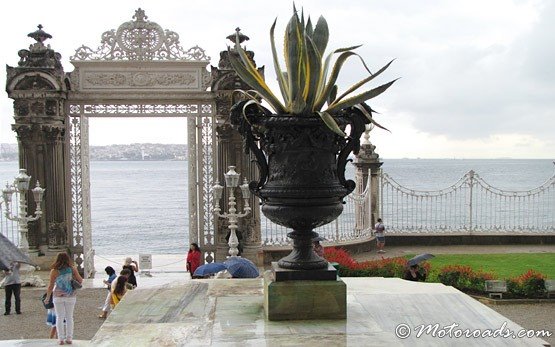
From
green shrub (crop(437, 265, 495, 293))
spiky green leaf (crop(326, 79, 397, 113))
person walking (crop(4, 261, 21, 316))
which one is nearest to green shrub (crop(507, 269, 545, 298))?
green shrub (crop(437, 265, 495, 293))

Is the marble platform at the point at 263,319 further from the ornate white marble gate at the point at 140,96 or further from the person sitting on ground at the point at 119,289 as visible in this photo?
the ornate white marble gate at the point at 140,96

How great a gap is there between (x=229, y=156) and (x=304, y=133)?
862cm

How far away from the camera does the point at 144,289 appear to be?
259 inches

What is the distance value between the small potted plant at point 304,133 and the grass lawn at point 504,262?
835 cm

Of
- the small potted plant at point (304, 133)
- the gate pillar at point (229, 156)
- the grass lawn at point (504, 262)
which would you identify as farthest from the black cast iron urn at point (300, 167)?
the grass lawn at point (504, 262)

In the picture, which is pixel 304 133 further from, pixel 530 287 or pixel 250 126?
pixel 530 287

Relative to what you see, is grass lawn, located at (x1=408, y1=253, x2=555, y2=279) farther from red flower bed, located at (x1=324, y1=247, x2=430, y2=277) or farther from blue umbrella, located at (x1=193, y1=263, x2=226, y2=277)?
blue umbrella, located at (x1=193, y1=263, x2=226, y2=277)

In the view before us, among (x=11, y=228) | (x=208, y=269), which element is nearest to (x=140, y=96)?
(x=208, y=269)

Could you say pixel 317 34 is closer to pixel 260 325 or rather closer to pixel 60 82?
pixel 260 325

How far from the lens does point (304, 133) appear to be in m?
5.22

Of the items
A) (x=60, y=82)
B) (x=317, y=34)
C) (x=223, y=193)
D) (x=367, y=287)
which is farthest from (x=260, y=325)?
(x=60, y=82)

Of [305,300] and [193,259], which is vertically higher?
[305,300]

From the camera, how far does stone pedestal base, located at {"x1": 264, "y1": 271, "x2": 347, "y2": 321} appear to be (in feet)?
17.2

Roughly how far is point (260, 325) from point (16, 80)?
10299mm
